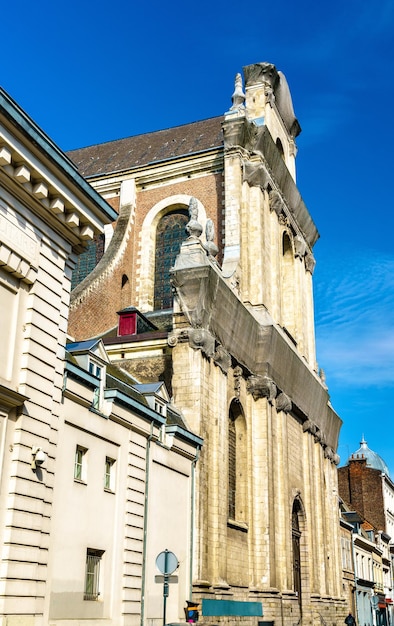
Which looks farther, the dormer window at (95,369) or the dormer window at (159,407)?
the dormer window at (159,407)

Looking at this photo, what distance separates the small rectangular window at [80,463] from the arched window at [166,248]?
17212 mm

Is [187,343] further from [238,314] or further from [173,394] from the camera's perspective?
[238,314]

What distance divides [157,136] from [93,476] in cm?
2787

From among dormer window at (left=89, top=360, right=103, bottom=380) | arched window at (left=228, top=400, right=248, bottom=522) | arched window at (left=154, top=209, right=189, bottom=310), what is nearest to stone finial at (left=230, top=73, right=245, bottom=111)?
arched window at (left=154, top=209, right=189, bottom=310)

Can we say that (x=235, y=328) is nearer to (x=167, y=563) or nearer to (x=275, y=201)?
(x=275, y=201)

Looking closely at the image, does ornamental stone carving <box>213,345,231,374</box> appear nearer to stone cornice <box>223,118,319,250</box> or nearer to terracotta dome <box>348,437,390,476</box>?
stone cornice <box>223,118,319,250</box>

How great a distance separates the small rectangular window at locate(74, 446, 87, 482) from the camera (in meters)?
14.3

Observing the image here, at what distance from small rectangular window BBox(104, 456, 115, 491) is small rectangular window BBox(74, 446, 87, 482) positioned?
2.97 ft

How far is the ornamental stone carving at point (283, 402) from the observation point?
2858 centimetres

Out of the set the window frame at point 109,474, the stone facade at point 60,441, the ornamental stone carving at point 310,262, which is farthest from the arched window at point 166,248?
the window frame at point 109,474

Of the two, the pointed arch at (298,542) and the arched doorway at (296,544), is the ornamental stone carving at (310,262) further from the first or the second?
the arched doorway at (296,544)

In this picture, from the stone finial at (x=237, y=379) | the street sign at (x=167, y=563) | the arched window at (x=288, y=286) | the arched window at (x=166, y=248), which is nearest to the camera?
the street sign at (x=167, y=563)

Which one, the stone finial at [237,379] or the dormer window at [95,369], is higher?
the stone finial at [237,379]

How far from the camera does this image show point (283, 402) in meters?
28.7
